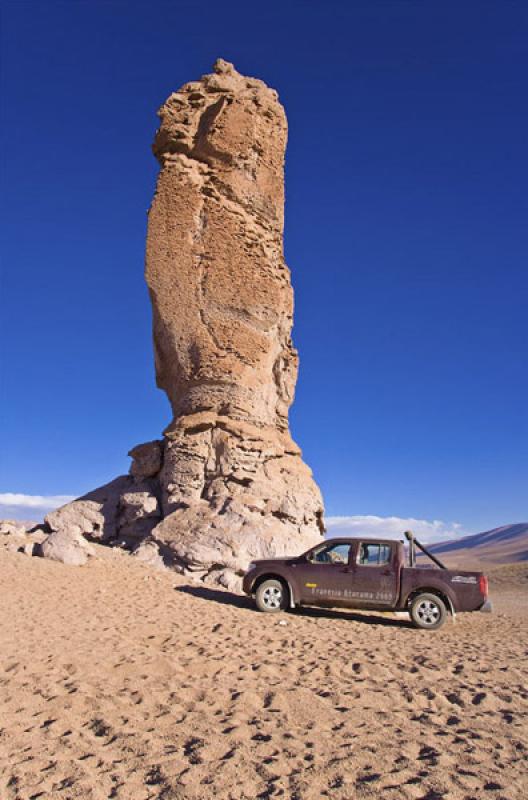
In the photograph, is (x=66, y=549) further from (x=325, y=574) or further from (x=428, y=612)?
(x=428, y=612)

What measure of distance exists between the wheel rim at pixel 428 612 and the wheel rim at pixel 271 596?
262cm

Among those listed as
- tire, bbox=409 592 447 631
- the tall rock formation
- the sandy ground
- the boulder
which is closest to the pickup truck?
tire, bbox=409 592 447 631

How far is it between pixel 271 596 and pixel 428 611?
2.95m

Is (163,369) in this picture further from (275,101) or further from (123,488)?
(275,101)

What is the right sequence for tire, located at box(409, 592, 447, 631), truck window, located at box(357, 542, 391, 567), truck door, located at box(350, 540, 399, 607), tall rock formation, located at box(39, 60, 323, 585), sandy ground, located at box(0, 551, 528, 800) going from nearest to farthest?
sandy ground, located at box(0, 551, 528, 800), tire, located at box(409, 592, 447, 631), truck door, located at box(350, 540, 399, 607), truck window, located at box(357, 542, 391, 567), tall rock formation, located at box(39, 60, 323, 585)

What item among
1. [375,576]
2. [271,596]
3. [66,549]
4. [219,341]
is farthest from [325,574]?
[219,341]

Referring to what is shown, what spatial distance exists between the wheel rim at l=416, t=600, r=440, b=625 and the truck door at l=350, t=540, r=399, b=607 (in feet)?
1.57

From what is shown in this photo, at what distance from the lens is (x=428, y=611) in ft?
32.8

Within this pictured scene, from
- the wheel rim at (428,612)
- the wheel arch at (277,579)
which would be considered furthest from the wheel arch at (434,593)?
the wheel arch at (277,579)

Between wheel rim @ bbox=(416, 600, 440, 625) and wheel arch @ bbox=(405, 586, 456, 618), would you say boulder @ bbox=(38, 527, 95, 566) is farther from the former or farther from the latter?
wheel rim @ bbox=(416, 600, 440, 625)

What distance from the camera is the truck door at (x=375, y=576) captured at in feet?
33.0

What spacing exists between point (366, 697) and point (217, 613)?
5299 millimetres

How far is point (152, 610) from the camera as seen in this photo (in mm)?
10367

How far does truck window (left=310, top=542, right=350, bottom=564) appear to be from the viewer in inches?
414
